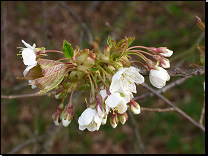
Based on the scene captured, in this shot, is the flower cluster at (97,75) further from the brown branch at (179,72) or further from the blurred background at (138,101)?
the blurred background at (138,101)

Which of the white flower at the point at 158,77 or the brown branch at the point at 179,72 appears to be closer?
the white flower at the point at 158,77

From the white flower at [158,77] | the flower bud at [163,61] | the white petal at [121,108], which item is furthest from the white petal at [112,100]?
the flower bud at [163,61]

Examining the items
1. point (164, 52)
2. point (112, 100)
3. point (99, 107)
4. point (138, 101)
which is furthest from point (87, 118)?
point (138, 101)

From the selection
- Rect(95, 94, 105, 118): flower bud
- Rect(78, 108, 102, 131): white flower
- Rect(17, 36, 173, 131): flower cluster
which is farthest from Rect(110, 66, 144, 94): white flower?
Rect(78, 108, 102, 131): white flower

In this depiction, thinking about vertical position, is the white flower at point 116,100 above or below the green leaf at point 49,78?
below

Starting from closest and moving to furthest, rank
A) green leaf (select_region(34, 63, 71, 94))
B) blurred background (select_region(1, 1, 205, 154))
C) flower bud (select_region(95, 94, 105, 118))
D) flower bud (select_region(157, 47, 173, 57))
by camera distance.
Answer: green leaf (select_region(34, 63, 71, 94))
flower bud (select_region(95, 94, 105, 118))
flower bud (select_region(157, 47, 173, 57))
blurred background (select_region(1, 1, 205, 154))

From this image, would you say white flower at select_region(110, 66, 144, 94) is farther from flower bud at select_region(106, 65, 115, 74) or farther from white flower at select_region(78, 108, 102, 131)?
white flower at select_region(78, 108, 102, 131)

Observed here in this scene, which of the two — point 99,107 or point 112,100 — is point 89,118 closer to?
point 99,107
